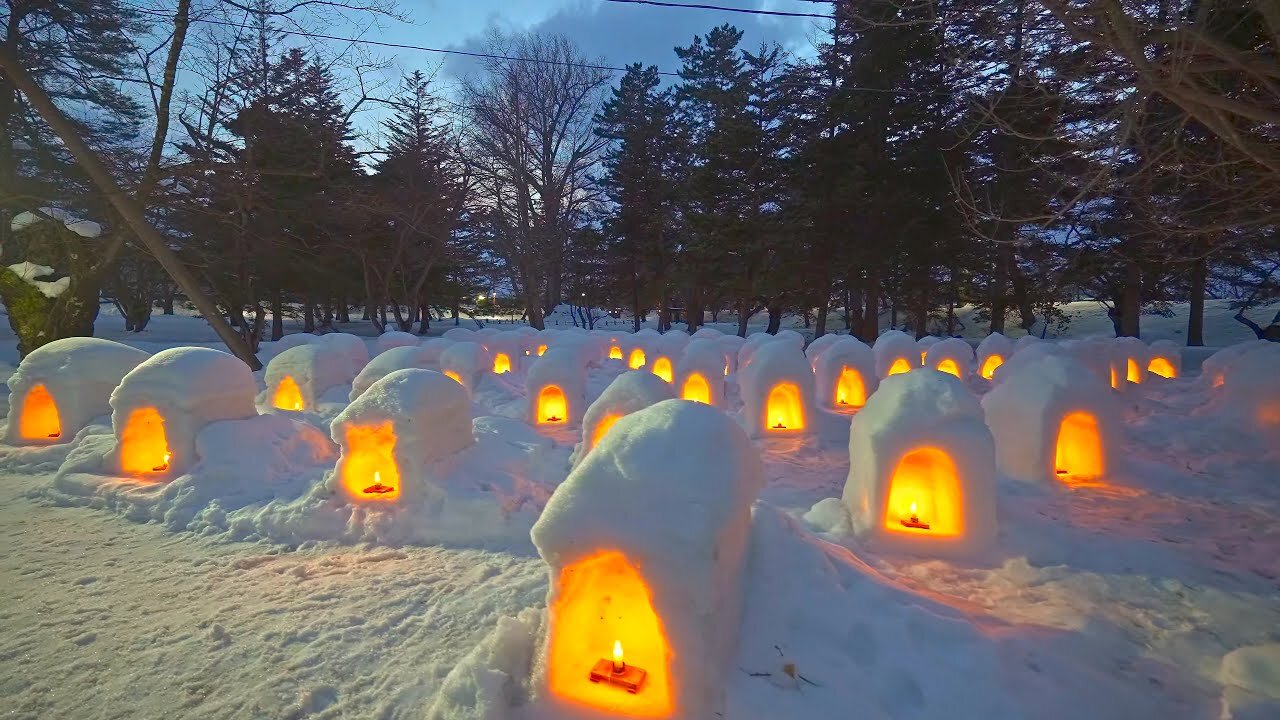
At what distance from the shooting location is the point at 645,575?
9.57 feet

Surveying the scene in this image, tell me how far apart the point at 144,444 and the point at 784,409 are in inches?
420

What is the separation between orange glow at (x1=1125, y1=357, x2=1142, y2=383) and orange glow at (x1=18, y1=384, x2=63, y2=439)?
22.9 metres

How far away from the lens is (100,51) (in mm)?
13461

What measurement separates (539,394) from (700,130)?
84.4 ft

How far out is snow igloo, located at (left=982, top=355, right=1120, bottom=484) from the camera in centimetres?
784

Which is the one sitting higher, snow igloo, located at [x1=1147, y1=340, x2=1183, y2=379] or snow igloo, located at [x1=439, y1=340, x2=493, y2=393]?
snow igloo, located at [x1=1147, y1=340, x2=1183, y2=379]

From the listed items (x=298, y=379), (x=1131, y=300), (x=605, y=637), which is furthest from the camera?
(x=1131, y=300)

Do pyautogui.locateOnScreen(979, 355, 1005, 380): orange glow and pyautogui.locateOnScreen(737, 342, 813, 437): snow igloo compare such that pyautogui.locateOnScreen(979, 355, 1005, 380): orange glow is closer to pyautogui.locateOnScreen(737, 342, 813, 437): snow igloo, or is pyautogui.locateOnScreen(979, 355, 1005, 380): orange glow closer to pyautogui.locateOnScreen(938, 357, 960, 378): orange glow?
pyautogui.locateOnScreen(938, 357, 960, 378): orange glow

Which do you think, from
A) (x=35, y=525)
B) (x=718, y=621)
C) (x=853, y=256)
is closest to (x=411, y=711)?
(x=718, y=621)

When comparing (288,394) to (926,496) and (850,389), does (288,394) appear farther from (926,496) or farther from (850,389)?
(850,389)

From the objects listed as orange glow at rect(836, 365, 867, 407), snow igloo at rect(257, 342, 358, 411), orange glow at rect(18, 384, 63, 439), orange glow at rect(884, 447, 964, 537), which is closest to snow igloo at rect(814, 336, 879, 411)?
orange glow at rect(836, 365, 867, 407)

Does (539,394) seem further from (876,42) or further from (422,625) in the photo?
(876,42)

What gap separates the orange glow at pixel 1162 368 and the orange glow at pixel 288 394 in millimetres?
21913

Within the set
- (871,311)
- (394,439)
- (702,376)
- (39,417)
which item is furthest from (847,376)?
(39,417)
